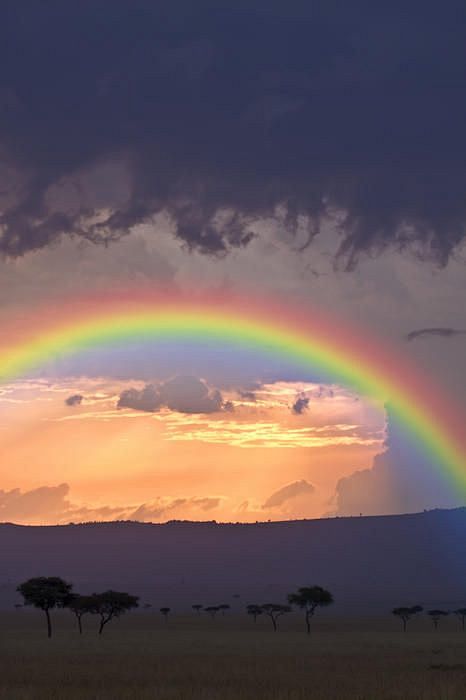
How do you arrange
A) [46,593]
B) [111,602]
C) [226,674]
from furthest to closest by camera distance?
[111,602] → [46,593] → [226,674]

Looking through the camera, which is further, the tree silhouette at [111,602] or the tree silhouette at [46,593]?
the tree silhouette at [111,602]

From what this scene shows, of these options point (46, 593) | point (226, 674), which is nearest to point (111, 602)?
point (46, 593)

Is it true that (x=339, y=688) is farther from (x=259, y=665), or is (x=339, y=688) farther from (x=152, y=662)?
(x=152, y=662)

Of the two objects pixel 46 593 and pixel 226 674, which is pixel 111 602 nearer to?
pixel 46 593

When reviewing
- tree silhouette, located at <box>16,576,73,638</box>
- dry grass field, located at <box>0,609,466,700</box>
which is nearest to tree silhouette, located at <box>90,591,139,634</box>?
tree silhouette, located at <box>16,576,73,638</box>

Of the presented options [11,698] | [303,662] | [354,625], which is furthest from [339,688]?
[354,625]

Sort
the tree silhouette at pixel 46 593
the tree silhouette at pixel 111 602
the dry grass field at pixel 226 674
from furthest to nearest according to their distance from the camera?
the tree silhouette at pixel 111 602 → the tree silhouette at pixel 46 593 → the dry grass field at pixel 226 674

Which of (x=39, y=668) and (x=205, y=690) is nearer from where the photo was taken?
(x=205, y=690)

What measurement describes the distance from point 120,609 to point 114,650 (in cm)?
3623

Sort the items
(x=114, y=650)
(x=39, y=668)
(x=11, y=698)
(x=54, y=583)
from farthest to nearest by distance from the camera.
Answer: (x=54, y=583) < (x=114, y=650) < (x=39, y=668) < (x=11, y=698)

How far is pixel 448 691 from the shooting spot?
102ft

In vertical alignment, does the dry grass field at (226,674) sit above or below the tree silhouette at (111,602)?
below

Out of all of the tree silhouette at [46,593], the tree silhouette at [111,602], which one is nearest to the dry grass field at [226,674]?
the tree silhouette at [46,593]

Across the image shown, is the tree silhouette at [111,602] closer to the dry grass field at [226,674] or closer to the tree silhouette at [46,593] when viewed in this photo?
the tree silhouette at [46,593]
